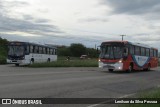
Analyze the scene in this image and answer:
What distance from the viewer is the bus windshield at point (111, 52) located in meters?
29.7

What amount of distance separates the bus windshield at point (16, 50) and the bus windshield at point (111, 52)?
13990mm

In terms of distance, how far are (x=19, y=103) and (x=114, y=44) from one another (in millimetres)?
20084

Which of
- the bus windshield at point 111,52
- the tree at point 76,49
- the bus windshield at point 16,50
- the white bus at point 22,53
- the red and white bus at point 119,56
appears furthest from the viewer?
the tree at point 76,49

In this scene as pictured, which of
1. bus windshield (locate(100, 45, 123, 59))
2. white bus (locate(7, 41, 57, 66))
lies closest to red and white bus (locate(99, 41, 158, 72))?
bus windshield (locate(100, 45, 123, 59))

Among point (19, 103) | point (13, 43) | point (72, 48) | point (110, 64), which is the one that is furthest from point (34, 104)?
point (72, 48)

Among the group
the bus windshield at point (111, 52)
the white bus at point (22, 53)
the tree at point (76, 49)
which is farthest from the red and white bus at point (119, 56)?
the tree at point (76, 49)

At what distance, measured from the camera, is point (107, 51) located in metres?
30.0

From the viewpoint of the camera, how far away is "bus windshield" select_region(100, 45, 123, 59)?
29.7m

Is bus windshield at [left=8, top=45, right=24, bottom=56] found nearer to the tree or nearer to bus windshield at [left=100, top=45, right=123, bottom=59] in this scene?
bus windshield at [left=100, top=45, right=123, bottom=59]

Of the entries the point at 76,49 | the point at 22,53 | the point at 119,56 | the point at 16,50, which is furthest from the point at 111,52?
the point at 76,49

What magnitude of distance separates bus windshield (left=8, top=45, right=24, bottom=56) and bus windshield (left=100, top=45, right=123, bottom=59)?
45.9ft

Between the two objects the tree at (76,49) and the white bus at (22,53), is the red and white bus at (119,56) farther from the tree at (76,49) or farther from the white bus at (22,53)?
the tree at (76,49)

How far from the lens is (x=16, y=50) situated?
136 ft

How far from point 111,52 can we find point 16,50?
15.6 m
